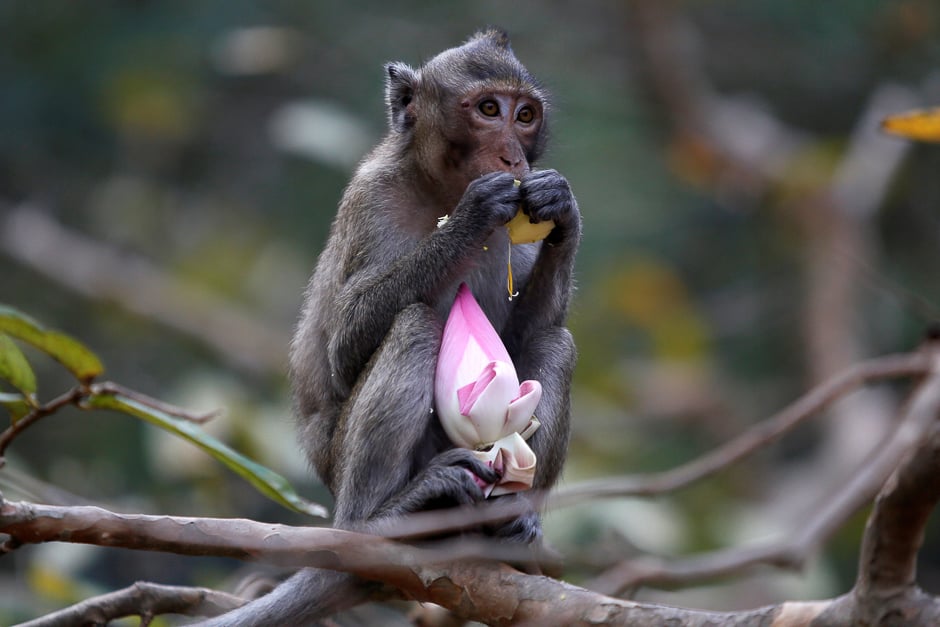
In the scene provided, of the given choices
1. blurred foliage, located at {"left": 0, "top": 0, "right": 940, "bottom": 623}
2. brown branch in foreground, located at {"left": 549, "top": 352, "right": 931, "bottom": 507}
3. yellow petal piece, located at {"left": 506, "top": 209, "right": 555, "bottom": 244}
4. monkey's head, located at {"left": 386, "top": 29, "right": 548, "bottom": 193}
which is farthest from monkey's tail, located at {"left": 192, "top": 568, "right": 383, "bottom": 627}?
blurred foliage, located at {"left": 0, "top": 0, "right": 940, "bottom": 623}

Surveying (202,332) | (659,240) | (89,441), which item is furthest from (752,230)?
(89,441)

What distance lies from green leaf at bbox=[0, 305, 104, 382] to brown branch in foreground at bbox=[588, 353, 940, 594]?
2.15 m

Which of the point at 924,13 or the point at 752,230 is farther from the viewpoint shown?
the point at 752,230

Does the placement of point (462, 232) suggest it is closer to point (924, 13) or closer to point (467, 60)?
point (467, 60)

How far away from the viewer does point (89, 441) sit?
12172 mm

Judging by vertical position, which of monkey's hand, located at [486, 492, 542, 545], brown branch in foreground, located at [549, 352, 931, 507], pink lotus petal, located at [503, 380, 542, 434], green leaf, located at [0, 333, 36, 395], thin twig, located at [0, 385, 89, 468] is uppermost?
green leaf, located at [0, 333, 36, 395]

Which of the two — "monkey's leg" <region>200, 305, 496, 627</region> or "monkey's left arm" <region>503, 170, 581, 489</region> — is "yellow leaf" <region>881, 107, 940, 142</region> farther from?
"monkey's leg" <region>200, 305, 496, 627</region>

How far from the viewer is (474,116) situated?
5.40 meters

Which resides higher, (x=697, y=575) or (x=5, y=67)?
(x=5, y=67)

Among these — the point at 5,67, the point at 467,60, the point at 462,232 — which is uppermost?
the point at 5,67

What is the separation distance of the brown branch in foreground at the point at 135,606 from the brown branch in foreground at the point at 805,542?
5.27 feet

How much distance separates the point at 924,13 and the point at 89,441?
32.8 feet

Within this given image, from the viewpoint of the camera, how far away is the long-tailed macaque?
15.6 feet

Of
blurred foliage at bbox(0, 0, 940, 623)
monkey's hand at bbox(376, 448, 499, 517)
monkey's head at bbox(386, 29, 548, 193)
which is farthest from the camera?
blurred foliage at bbox(0, 0, 940, 623)
